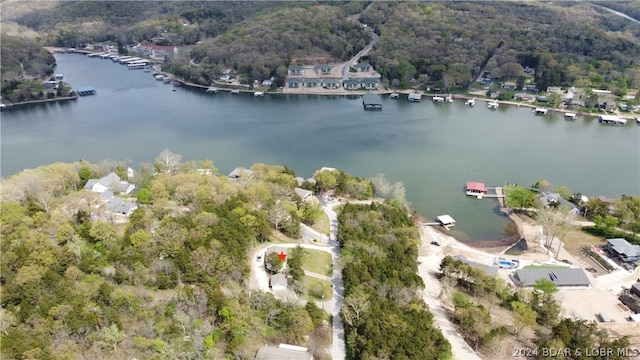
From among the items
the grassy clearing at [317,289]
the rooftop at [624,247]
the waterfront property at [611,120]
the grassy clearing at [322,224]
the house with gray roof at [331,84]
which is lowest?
the grassy clearing at [317,289]

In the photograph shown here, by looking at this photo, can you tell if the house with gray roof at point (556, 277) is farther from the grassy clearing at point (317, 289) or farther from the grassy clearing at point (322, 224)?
the grassy clearing at point (322, 224)

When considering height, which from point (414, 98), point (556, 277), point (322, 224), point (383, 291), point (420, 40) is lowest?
point (556, 277)

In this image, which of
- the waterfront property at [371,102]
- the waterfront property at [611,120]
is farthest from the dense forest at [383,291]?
the waterfront property at [611,120]

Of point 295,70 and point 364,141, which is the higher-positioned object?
point 295,70

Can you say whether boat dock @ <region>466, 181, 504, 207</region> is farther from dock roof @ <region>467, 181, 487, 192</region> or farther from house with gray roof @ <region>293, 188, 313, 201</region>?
house with gray roof @ <region>293, 188, 313, 201</region>

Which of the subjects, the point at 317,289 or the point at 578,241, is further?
the point at 578,241

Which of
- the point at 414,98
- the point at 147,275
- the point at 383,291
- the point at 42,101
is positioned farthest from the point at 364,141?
the point at 42,101

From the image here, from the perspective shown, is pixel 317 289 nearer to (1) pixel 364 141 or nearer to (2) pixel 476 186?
(2) pixel 476 186
